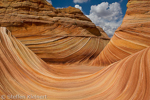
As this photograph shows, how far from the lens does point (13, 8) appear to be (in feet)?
13.0

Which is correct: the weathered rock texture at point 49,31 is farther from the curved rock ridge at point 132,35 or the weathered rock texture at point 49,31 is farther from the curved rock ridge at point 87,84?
the curved rock ridge at point 87,84

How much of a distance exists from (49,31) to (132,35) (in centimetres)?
243

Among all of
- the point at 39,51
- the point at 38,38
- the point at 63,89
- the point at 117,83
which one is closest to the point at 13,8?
the point at 38,38

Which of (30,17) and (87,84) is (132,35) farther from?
(30,17)

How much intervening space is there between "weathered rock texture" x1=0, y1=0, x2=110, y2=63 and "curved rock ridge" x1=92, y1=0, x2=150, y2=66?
899 mm

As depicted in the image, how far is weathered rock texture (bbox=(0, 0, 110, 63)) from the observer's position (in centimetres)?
330

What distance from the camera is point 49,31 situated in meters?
3.69

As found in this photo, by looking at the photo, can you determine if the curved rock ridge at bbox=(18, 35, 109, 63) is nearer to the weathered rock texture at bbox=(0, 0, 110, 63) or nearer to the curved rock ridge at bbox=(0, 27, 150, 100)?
the weathered rock texture at bbox=(0, 0, 110, 63)

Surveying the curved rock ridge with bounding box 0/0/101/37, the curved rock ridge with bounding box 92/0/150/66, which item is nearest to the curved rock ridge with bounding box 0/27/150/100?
the curved rock ridge with bounding box 92/0/150/66

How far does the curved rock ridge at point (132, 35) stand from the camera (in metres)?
2.25

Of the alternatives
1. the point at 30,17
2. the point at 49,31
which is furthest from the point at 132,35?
the point at 30,17

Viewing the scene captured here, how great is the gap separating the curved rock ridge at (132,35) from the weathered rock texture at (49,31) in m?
0.90

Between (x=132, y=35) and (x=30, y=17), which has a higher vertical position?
(x=30, y=17)

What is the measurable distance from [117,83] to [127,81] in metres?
0.09
